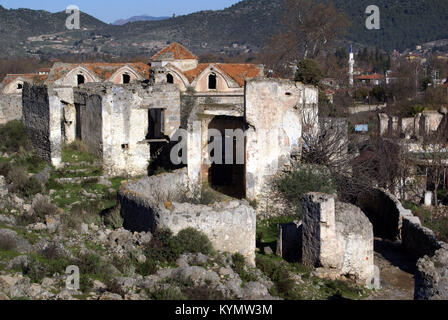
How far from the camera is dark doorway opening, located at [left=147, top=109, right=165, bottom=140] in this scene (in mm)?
18625

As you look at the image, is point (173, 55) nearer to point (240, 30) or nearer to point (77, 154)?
point (77, 154)

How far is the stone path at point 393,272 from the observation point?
1103 cm

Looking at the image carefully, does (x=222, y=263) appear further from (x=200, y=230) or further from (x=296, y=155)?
(x=296, y=155)

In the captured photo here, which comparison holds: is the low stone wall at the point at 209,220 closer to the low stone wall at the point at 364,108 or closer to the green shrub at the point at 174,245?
the green shrub at the point at 174,245

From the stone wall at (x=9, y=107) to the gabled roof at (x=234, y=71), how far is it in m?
6.90

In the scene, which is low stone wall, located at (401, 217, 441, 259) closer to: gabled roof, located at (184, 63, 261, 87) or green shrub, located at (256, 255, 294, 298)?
green shrub, located at (256, 255, 294, 298)

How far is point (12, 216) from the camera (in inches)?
476

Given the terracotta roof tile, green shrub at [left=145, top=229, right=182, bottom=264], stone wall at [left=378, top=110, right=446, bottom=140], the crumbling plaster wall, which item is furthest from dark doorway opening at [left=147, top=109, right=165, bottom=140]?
stone wall at [left=378, top=110, right=446, bottom=140]

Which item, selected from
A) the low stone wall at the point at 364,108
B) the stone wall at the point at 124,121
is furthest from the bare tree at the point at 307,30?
the stone wall at the point at 124,121

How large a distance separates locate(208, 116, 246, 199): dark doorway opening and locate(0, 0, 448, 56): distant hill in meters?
97.9

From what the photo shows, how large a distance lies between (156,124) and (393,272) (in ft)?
32.0
